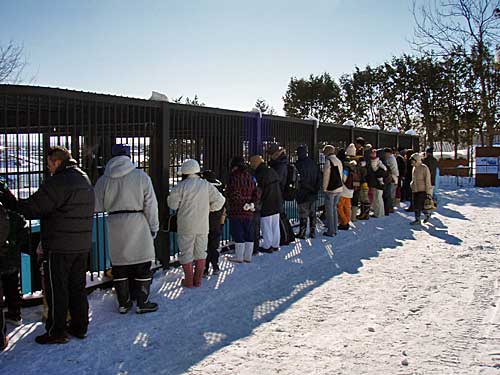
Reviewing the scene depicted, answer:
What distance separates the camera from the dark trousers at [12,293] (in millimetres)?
4992

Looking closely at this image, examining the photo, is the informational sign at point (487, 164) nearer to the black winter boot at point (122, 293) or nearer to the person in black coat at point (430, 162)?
the person in black coat at point (430, 162)

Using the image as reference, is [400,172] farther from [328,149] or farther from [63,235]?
[63,235]

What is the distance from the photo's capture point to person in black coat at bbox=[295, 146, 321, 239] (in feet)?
31.8

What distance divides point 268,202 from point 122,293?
137 inches

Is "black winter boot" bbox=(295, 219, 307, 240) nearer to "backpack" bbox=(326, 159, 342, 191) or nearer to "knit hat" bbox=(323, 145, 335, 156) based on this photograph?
"backpack" bbox=(326, 159, 342, 191)

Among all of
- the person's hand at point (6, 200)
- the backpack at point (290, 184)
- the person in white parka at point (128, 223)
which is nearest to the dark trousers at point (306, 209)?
the backpack at point (290, 184)

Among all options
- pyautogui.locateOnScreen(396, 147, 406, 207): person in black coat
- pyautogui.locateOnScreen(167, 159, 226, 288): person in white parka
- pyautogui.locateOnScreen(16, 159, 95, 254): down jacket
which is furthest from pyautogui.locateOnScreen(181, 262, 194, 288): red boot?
pyautogui.locateOnScreen(396, 147, 406, 207): person in black coat

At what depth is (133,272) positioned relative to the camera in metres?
5.46

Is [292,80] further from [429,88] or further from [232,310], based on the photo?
[232,310]

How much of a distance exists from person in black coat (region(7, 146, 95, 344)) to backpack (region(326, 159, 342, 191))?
6.16 m

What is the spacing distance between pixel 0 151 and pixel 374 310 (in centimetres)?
438

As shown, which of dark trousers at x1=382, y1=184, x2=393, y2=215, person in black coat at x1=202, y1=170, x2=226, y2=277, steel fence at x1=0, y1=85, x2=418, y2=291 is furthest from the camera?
dark trousers at x1=382, y1=184, x2=393, y2=215

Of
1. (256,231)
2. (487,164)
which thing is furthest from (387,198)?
(487,164)

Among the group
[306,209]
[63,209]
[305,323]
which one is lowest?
[305,323]
